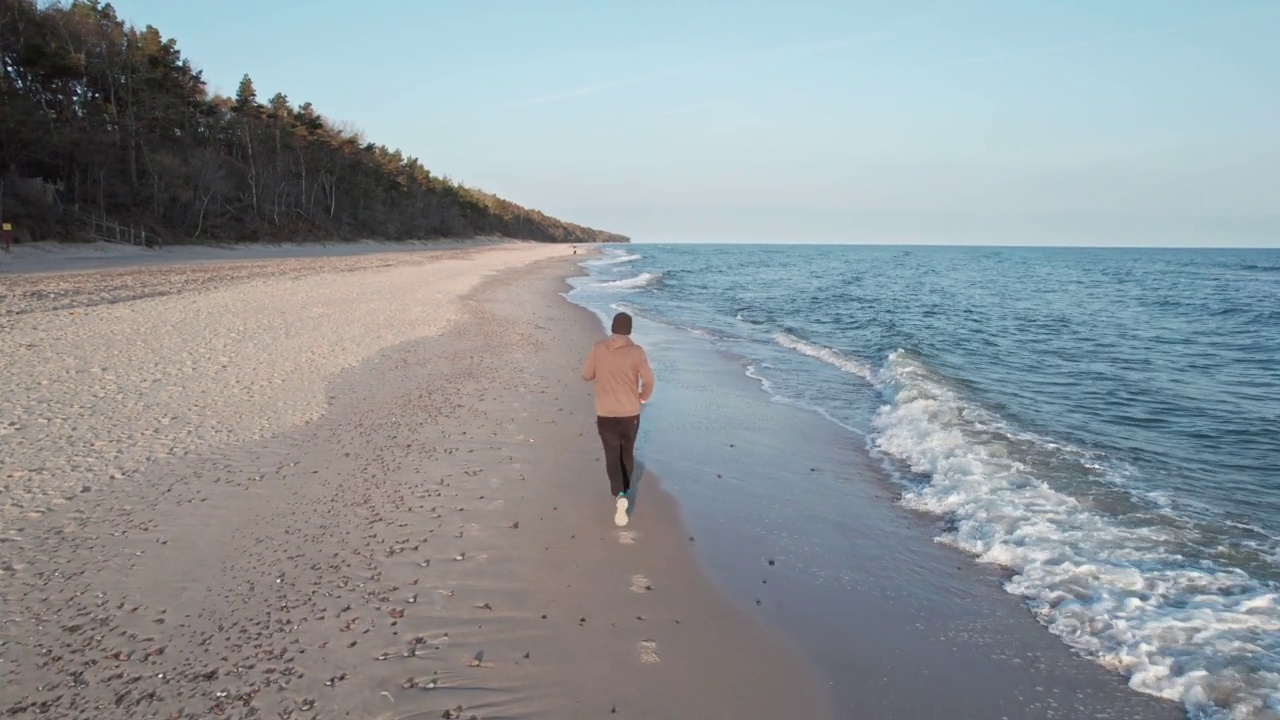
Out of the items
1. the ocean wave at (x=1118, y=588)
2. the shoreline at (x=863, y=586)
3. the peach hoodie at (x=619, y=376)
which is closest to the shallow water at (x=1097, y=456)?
the ocean wave at (x=1118, y=588)

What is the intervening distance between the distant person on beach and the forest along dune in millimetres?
4194

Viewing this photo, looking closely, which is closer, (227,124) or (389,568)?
(389,568)

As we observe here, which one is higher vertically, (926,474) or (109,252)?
(109,252)

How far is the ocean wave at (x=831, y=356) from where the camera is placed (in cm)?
1519

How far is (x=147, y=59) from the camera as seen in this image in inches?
1644

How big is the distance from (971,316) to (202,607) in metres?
28.5

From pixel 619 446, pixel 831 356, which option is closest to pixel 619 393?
pixel 619 446

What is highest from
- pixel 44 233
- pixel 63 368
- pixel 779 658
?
pixel 44 233

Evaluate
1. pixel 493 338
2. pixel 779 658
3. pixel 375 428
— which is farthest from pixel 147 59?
pixel 779 658

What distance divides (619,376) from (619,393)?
0.49ft

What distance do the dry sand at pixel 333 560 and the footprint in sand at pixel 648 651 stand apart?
25 millimetres

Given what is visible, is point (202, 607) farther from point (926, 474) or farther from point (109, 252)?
point (109, 252)

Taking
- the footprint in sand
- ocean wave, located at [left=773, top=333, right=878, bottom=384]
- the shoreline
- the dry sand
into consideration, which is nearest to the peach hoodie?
the dry sand

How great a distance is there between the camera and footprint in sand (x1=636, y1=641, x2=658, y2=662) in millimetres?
4094
